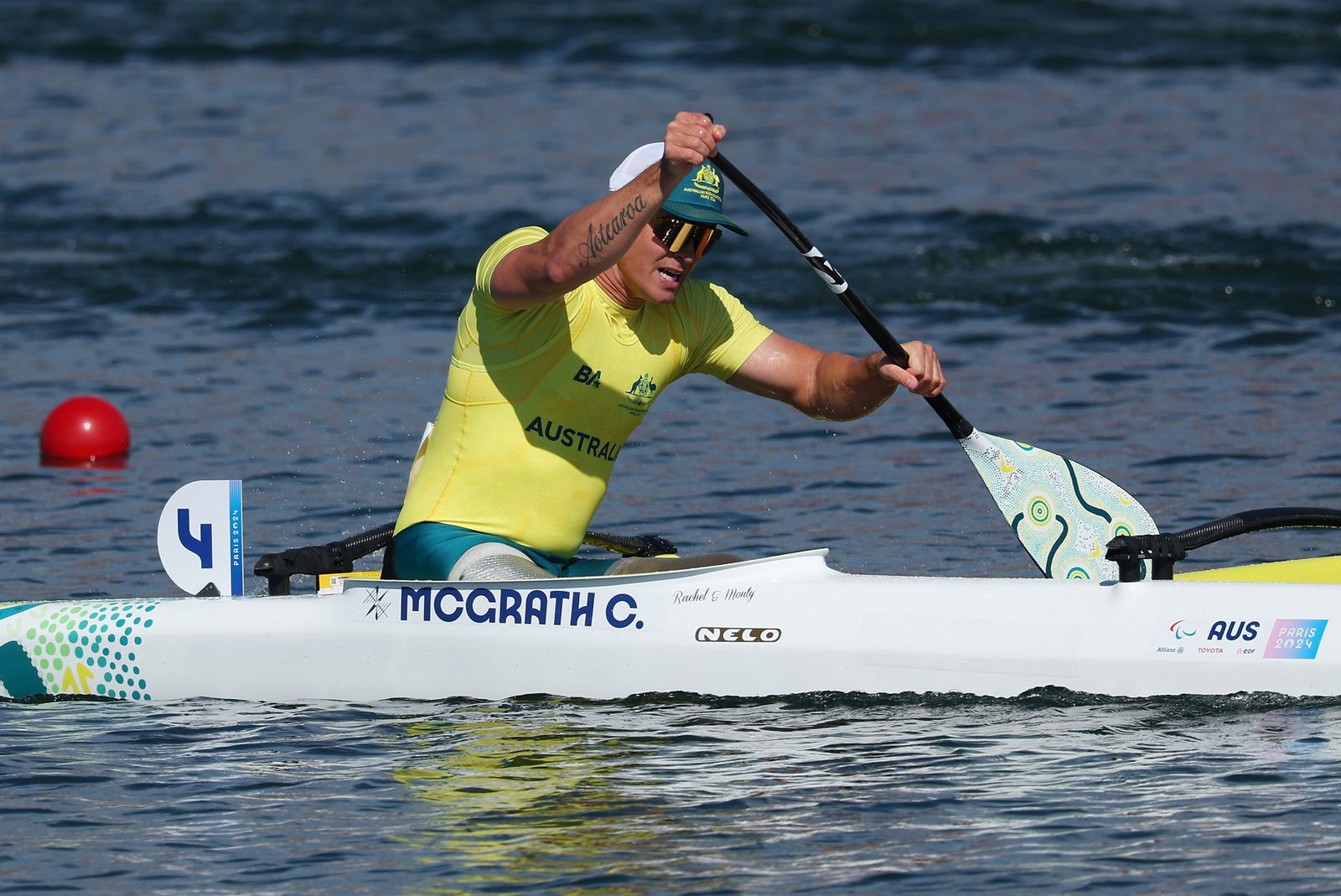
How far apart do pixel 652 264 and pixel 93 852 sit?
2.26 metres

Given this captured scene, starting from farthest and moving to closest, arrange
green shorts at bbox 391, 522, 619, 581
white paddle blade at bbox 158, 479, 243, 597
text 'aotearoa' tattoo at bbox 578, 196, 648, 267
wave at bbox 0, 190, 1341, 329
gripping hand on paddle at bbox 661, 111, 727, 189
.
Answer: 1. wave at bbox 0, 190, 1341, 329
2. white paddle blade at bbox 158, 479, 243, 597
3. green shorts at bbox 391, 522, 619, 581
4. text 'aotearoa' tattoo at bbox 578, 196, 648, 267
5. gripping hand on paddle at bbox 661, 111, 727, 189

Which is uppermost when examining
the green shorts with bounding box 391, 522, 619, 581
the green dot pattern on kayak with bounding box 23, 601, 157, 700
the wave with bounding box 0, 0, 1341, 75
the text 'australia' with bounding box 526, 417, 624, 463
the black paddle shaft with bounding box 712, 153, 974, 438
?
the wave with bounding box 0, 0, 1341, 75

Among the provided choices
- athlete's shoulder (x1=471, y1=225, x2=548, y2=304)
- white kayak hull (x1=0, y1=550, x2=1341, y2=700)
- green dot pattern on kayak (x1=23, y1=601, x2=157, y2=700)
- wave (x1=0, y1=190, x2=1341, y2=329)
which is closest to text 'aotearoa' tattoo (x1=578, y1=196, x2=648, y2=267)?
athlete's shoulder (x1=471, y1=225, x2=548, y2=304)

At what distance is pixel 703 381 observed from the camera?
1211 centimetres

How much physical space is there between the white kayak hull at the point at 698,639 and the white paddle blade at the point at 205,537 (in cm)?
21

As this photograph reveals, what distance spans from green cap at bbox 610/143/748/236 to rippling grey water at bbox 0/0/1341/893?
153cm

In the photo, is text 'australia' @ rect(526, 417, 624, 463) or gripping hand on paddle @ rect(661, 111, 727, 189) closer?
gripping hand on paddle @ rect(661, 111, 727, 189)

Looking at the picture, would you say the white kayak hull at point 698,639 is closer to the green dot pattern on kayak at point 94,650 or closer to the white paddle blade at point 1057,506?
the green dot pattern on kayak at point 94,650

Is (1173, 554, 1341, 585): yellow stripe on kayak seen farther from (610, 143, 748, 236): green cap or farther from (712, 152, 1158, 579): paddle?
(610, 143, 748, 236): green cap

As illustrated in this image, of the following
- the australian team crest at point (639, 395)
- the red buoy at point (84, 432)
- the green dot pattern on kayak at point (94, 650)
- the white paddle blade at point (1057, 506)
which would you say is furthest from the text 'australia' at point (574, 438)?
the red buoy at point (84, 432)

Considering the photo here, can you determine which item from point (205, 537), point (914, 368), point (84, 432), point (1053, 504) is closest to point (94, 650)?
point (205, 537)

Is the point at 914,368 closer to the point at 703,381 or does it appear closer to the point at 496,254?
the point at 496,254

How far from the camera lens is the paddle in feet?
22.3

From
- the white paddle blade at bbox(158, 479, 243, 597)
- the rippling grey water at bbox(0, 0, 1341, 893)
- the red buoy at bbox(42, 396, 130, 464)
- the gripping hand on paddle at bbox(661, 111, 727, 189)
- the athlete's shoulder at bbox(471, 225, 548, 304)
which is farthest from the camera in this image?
the red buoy at bbox(42, 396, 130, 464)
